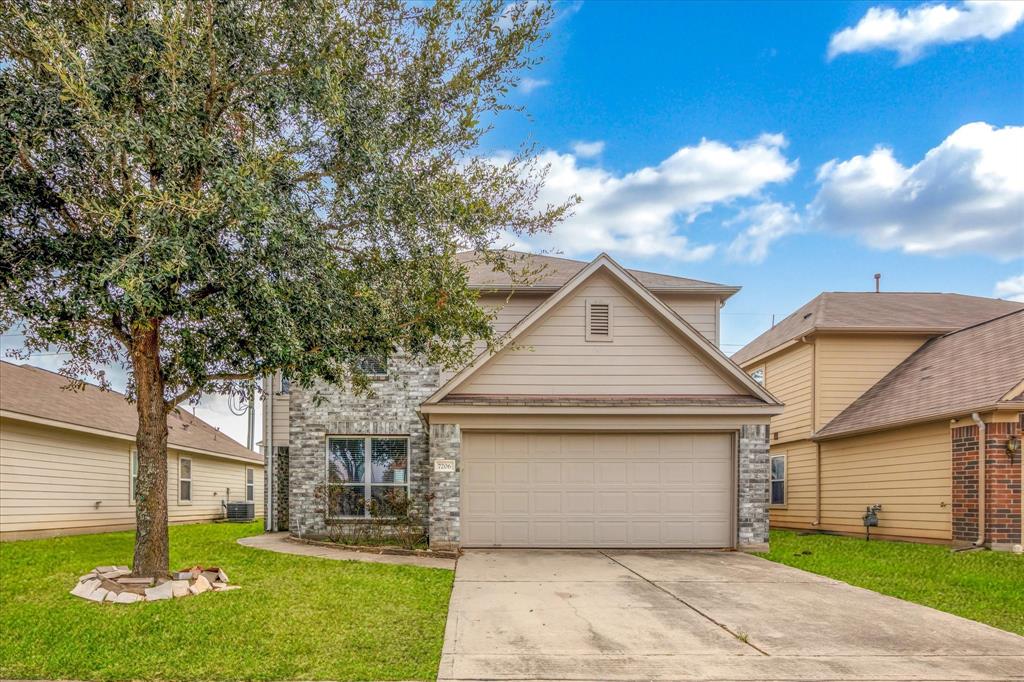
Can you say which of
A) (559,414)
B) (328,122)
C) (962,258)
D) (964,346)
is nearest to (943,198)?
(962,258)

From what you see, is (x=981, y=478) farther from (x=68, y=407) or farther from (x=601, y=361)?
(x=68, y=407)

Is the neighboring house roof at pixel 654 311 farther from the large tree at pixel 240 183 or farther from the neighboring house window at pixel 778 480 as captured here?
the neighboring house window at pixel 778 480

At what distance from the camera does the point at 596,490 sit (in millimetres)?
12578

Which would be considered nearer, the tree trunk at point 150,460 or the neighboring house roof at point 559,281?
the tree trunk at point 150,460

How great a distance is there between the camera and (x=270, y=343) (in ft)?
25.7

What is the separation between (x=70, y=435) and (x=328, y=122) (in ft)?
42.7

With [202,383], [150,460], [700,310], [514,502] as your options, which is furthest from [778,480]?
[150,460]

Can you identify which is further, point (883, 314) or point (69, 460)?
point (883, 314)

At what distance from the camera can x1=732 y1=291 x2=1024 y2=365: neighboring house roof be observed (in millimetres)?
17359

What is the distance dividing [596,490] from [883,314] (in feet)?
34.3

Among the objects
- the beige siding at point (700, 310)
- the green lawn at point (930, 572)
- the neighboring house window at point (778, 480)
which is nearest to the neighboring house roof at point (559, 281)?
the beige siding at point (700, 310)

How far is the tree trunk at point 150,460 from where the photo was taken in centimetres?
852

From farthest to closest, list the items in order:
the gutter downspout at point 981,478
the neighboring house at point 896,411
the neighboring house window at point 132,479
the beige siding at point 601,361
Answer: the neighboring house window at point 132,479 → the beige siding at point 601,361 → the neighboring house at point 896,411 → the gutter downspout at point 981,478

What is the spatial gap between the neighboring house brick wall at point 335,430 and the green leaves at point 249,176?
13.9 feet
